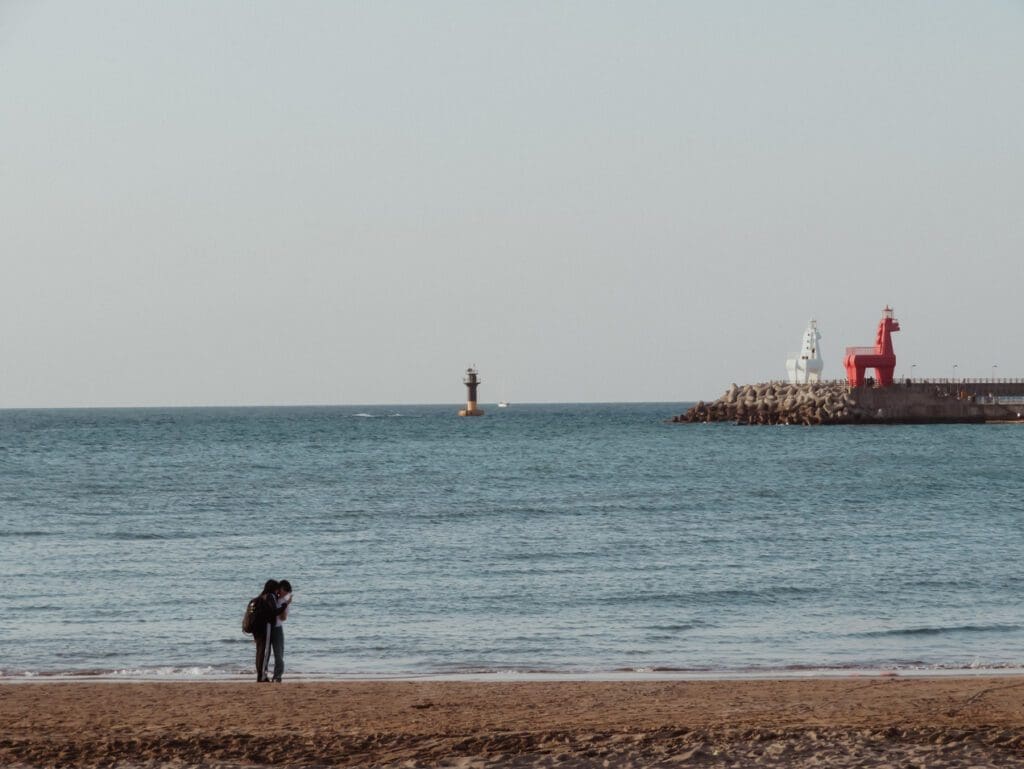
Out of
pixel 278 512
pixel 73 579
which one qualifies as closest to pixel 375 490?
pixel 278 512

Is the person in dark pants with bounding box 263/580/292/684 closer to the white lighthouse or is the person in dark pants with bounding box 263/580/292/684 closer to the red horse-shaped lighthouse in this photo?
the red horse-shaped lighthouse

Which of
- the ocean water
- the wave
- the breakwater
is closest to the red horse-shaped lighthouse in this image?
the breakwater

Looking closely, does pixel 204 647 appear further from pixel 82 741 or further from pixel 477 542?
pixel 477 542

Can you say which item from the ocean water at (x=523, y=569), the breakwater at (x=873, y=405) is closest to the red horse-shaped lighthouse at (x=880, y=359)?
the breakwater at (x=873, y=405)

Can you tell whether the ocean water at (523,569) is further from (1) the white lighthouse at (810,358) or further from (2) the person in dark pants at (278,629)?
(1) the white lighthouse at (810,358)

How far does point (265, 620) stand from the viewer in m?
14.4

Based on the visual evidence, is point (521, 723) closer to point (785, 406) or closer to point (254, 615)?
point (254, 615)

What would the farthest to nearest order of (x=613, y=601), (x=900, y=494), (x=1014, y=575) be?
(x=900, y=494)
(x=1014, y=575)
(x=613, y=601)

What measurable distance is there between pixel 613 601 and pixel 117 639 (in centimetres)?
803

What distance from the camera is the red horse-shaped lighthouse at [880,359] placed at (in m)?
102

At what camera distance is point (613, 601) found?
20922 mm

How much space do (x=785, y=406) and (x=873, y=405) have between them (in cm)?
793

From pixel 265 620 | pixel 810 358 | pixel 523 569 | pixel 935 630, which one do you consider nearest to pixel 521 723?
pixel 265 620

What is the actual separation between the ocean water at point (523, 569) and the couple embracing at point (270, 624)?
3.56 feet
